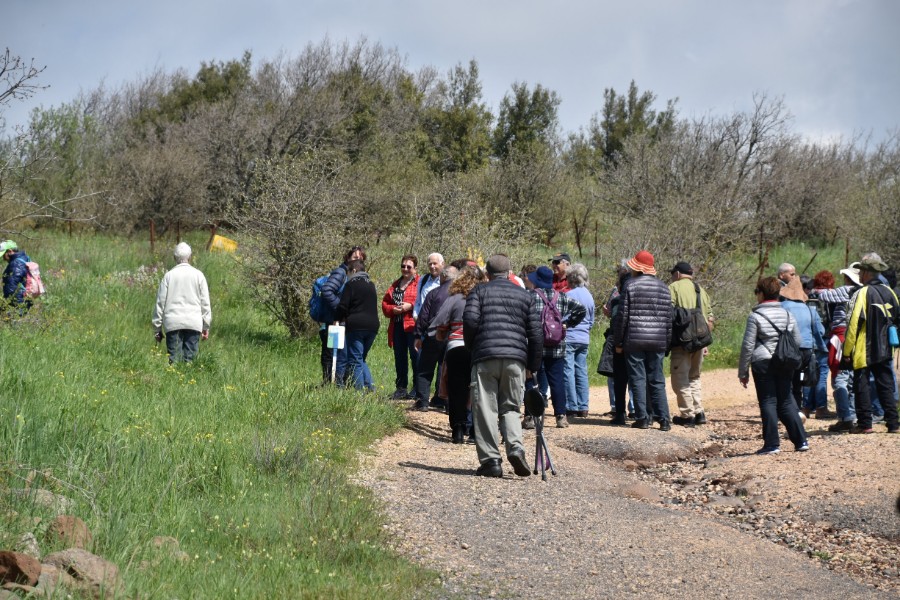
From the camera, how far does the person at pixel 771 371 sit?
10.2 metres

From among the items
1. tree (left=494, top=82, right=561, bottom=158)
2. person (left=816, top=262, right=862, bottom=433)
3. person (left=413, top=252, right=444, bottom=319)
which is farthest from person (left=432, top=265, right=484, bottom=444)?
tree (left=494, top=82, right=561, bottom=158)

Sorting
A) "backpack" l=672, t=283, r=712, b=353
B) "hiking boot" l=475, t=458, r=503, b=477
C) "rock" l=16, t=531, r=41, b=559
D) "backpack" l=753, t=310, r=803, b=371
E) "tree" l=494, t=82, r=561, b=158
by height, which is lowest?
"hiking boot" l=475, t=458, r=503, b=477

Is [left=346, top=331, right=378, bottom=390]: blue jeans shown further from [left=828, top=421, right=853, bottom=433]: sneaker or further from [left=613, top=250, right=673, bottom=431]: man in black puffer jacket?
[left=828, top=421, right=853, bottom=433]: sneaker

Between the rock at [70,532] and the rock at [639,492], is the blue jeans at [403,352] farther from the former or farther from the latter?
the rock at [70,532]

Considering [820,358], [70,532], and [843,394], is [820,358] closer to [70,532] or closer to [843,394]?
[843,394]

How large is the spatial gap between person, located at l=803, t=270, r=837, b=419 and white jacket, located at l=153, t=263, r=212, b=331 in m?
7.75

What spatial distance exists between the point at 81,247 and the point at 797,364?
1761 cm

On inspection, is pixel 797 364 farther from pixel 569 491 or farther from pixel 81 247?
pixel 81 247

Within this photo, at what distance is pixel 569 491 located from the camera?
836 cm

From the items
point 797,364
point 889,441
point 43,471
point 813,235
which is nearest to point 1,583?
point 43,471

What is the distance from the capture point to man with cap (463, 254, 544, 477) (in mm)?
8570

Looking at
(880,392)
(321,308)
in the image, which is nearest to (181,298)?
(321,308)

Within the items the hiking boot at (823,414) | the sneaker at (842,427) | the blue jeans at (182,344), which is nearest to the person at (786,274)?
the sneaker at (842,427)

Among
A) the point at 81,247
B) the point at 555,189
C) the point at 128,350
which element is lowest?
the point at 128,350
